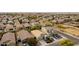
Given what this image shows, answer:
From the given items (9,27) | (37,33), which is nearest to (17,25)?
(9,27)

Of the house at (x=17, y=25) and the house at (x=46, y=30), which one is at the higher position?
the house at (x=17, y=25)

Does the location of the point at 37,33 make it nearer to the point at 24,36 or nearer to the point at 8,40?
the point at 24,36

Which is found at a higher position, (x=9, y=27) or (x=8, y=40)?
(x=9, y=27)

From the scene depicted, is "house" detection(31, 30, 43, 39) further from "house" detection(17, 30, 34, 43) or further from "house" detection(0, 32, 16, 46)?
"house" detection(0, 32, 16, 46)

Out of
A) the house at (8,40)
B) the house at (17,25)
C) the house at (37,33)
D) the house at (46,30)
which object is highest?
the house at (17,25)

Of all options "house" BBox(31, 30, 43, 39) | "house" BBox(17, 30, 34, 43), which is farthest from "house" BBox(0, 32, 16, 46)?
"house" BBox(31, 30, 43, 39)

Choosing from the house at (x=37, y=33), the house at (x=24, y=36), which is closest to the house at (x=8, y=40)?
the house at (x=24, y=36)

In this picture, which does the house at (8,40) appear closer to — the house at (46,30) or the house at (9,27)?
the house at (9,27)
